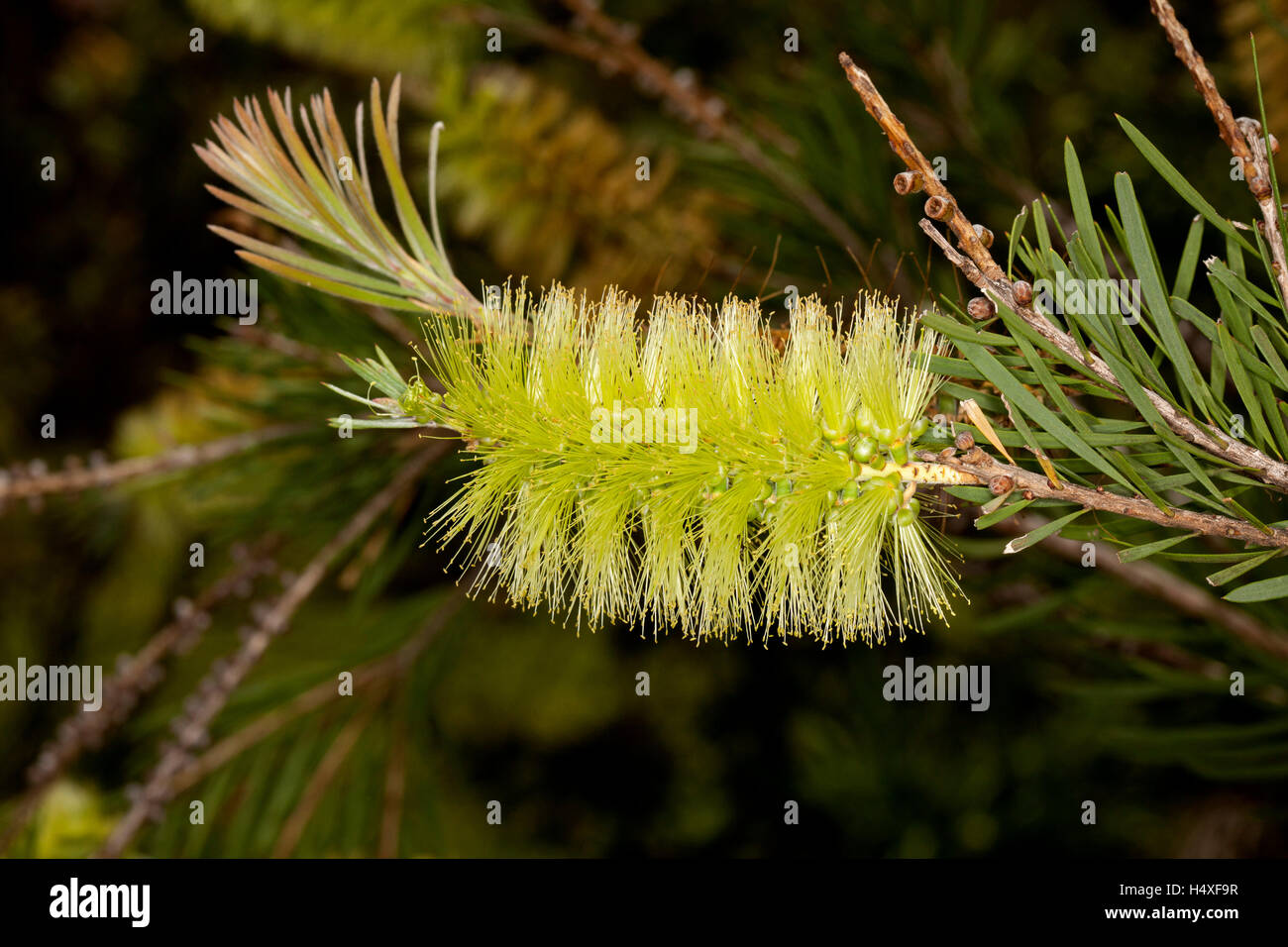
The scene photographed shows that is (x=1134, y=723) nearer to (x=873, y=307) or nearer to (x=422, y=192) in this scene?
(x=873, y=307)

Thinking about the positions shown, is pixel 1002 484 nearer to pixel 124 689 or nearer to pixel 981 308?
pixel 981 308

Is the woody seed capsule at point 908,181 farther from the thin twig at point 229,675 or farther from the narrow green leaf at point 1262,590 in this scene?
the thin twig at point 229,675

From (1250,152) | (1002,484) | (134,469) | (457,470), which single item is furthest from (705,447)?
(134,469)

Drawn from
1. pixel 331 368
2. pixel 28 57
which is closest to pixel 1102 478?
pixel 331 368

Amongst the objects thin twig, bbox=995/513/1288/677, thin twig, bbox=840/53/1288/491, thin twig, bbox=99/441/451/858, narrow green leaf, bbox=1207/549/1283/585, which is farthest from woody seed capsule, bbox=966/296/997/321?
thin twig, bbox=99/441/451/858

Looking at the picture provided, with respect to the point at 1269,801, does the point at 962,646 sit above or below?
above
